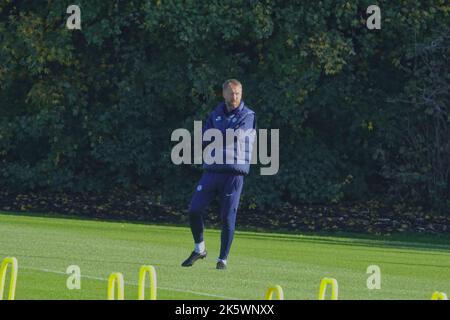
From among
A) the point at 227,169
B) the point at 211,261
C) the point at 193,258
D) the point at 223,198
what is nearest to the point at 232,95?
the point at 227,169

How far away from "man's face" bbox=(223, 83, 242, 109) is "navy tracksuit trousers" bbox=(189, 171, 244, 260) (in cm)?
82

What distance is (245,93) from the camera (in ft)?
106

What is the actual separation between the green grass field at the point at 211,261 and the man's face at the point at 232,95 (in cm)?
192

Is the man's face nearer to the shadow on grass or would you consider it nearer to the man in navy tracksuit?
the man in navy tracksuit

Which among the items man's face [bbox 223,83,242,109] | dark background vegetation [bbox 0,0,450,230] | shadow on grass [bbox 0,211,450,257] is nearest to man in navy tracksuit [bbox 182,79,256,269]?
man's face [bbox 223,83,242,109]

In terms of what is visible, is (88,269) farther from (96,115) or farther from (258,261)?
(96,115)

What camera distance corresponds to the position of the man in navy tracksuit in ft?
55.5

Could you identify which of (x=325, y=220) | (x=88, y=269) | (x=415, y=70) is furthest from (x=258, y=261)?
(x=415, y=70)

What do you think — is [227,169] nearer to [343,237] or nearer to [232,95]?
[232,95]

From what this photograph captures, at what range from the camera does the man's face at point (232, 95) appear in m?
16.8

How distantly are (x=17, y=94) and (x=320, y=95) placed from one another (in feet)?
22.5

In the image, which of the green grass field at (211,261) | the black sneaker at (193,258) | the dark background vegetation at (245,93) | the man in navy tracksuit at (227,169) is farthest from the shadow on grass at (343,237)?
the man in navy tracksuit at (227,169)

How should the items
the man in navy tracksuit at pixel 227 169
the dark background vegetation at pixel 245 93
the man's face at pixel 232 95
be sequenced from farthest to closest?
the dark background vegetation at pixel 245 93 → the man in navy tracksuit at pixel 227 169 → the man's face at pixel 232 95

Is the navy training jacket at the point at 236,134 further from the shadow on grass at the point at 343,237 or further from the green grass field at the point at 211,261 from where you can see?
the shadow on grass at the point at 343,237
